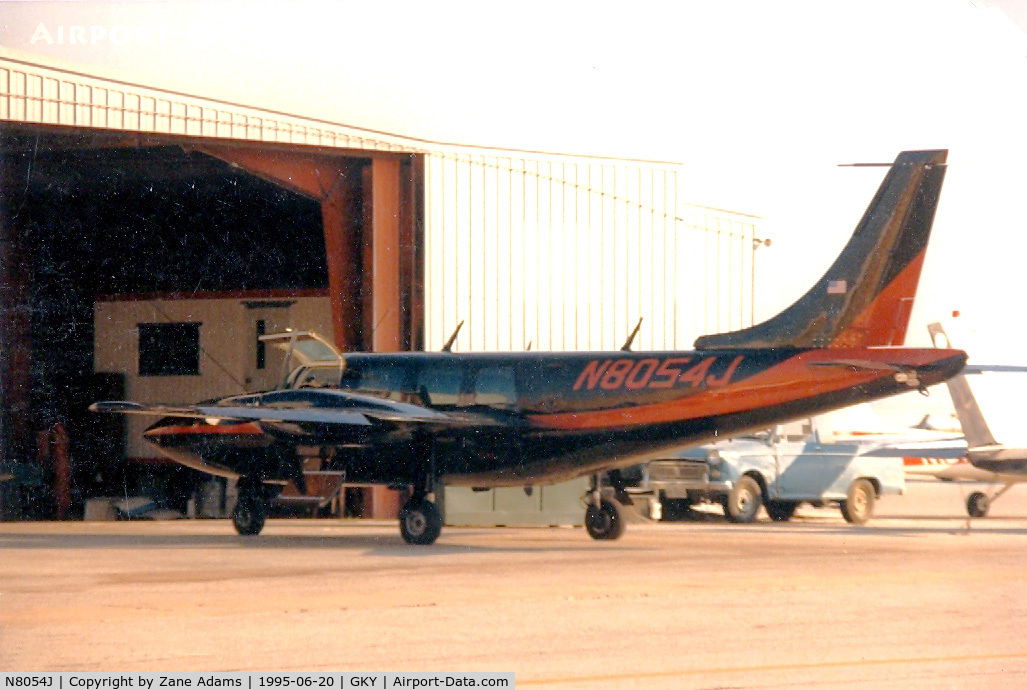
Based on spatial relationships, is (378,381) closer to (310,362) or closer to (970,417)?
(310,362)

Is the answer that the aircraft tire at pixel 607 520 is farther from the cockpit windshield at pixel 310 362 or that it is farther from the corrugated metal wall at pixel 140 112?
the corrugated metal wall at pixel 140 112

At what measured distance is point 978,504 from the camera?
2980 centimetres

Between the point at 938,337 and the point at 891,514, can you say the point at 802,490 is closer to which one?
the point at 938,337

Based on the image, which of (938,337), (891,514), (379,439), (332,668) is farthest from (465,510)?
(332,668)

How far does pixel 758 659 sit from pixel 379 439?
10.3m

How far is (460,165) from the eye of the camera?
26.1m

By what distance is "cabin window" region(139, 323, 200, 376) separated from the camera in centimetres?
3322

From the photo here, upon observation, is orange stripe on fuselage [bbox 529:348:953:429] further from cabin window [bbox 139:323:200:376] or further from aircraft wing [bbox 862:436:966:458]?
cabin window [bbox 139:323:200:376]

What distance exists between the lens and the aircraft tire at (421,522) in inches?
704

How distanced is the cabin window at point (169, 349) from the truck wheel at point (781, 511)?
14.8 m

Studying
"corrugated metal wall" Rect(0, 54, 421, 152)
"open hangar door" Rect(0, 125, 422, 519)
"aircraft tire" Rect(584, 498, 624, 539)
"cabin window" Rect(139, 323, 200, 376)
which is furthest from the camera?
"cabin window" Rect(139, 323, 200, 376)

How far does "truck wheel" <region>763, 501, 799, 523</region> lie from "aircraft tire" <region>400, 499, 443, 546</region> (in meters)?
11.2

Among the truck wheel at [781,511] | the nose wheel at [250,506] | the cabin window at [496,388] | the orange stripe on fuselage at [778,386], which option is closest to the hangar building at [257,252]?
the truck wheel at [781,511]

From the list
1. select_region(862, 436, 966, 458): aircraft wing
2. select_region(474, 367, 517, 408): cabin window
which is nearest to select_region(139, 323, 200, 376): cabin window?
select_region(474, 367, 517, 408): cabin window
